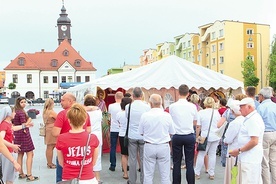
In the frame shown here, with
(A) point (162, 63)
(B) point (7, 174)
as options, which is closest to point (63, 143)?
(B) point (7, 174)

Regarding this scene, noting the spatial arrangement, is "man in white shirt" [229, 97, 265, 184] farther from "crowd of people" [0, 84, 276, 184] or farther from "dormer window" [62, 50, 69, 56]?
"dormer window" [62, 50, 69, 56]

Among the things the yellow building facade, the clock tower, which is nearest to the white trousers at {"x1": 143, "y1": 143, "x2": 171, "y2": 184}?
the yellow building facade

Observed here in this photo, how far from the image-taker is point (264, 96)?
6621mm

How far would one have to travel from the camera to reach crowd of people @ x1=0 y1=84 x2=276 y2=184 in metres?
3.88

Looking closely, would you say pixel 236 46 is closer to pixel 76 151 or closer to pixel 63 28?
pixel 63 28

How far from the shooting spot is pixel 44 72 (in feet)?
245

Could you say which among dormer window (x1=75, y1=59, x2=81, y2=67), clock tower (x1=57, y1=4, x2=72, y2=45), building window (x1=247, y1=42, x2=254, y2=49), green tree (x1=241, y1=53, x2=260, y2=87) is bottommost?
green tree (x1=241, y1=53, x2=260, y2=87)

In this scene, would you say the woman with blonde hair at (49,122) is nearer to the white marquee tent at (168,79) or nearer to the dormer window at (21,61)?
the white marquee tent at (168,79)

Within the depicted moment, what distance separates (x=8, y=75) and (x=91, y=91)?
69255mm

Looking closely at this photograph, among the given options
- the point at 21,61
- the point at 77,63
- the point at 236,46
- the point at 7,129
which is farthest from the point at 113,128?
the point at 21,61

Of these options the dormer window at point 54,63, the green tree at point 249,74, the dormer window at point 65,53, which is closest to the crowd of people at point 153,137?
the green tree at point 249,74

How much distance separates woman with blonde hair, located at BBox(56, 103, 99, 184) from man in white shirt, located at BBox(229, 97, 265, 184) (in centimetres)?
210

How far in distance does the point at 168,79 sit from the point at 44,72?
2688 inches

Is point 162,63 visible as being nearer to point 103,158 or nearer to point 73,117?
point 103,158
